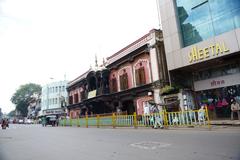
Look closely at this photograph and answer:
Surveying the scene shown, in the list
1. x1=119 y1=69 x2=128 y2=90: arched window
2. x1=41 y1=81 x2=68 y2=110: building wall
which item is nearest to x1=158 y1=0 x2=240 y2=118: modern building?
x1=119 y1=69 x2=128 y2=90: arched window

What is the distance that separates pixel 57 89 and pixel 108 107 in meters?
39.7

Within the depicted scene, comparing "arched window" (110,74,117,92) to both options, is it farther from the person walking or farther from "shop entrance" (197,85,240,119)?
the person walking

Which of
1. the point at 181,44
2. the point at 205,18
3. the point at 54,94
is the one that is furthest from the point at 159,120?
the point at 54,94

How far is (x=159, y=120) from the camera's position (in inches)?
587

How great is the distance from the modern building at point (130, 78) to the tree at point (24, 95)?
2588 inches

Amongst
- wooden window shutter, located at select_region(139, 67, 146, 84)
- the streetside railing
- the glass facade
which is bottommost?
the streetside railing

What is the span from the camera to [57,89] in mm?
63562

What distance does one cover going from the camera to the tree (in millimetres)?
89125

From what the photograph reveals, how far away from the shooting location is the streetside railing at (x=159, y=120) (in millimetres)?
13062

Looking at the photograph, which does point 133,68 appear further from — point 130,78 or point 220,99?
point 220,99

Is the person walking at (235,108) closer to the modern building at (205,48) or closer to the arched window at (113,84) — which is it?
the modern building at (205,48)

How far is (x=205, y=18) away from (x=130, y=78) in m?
10.6

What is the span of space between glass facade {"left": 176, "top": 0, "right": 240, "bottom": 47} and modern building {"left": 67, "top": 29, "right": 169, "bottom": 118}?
11.1 feet

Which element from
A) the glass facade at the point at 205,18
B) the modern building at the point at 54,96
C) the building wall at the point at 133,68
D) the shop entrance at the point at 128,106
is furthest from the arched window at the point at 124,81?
the modern building at the point at 54,96
